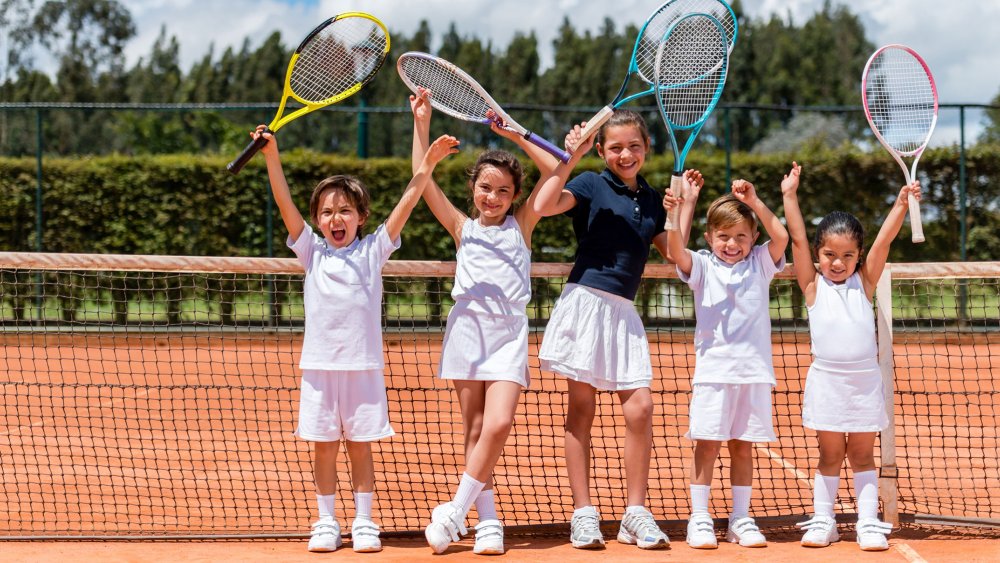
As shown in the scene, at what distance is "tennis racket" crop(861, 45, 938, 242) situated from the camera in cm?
432

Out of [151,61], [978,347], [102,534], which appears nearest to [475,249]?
[102,534]

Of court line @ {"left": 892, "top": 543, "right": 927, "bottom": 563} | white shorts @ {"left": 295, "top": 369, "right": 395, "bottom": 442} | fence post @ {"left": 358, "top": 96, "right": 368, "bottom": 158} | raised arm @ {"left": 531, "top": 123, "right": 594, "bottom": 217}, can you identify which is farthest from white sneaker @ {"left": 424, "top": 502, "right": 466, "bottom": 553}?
fence post @ {"left": 358, "top": 96, "right": 368, "bottom": 158}

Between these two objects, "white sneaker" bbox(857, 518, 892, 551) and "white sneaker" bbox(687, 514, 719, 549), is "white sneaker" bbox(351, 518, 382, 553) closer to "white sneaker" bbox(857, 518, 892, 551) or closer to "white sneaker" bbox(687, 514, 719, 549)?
"white sneaker" bbox(687, 514, 719, 549)

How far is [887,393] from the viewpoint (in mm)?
4227

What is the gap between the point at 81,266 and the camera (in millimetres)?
4320

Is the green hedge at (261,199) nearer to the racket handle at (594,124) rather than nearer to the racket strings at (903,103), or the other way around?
the racket strings at (903,103)

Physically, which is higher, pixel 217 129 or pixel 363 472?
pixel 217 129

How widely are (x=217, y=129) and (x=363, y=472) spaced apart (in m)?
→ 16.4

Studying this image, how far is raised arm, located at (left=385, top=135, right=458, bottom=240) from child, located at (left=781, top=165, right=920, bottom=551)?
49.3 inches

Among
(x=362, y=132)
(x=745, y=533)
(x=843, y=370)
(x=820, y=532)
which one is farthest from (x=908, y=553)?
(x=362, y=132)

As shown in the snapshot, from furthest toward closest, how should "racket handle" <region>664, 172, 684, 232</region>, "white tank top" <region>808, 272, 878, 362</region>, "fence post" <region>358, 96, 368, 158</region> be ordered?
"fence post" <region>358, 96, 368, 158</region>
"white tank top" <region>808, 272, 878, 362</region>
"racket handle" <region>664, 172, 684, 232</region>

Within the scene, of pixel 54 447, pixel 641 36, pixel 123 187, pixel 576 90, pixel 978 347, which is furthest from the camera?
pixel 576 90

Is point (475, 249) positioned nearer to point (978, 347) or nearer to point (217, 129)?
point (978, 347)

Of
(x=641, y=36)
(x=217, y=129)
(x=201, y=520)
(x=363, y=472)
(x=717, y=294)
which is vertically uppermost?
(x=217, y=129)
